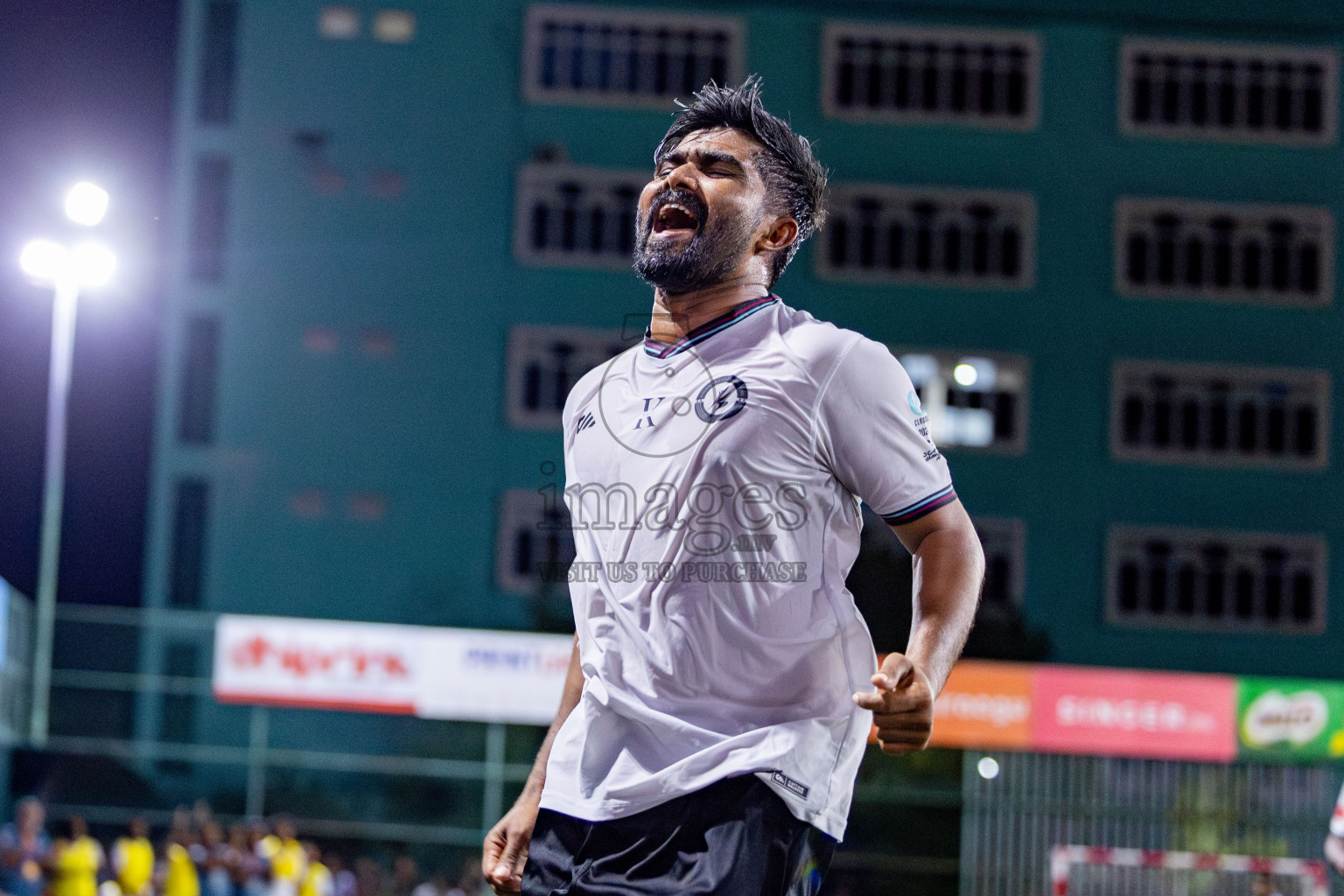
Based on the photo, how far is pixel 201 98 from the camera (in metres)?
31.5

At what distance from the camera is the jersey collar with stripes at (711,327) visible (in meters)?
3.24

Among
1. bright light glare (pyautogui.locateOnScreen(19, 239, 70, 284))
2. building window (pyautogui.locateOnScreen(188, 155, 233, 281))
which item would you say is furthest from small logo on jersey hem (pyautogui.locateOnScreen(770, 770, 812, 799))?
building window (pyautogui.locateOnScreen(188, 155, 233, 281))

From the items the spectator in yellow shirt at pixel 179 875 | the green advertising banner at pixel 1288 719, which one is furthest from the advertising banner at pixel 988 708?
the spectator in yellow shirt at pixel 179 875

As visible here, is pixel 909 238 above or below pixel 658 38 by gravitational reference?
below

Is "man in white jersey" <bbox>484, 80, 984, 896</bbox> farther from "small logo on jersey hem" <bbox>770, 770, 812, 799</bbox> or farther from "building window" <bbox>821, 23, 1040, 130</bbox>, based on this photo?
"building window" <bbox>821, 23, 1040, 130</bbox>

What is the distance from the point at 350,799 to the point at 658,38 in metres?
15.5

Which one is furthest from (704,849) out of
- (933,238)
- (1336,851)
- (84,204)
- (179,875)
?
(933,238)

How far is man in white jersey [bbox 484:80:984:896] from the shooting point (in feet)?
9.48

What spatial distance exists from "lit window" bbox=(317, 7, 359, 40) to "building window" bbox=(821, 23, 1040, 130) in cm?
928

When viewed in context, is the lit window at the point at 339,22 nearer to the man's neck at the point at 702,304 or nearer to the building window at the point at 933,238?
the building window at the point at 933,238

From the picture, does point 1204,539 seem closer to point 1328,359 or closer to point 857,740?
point 1328,359

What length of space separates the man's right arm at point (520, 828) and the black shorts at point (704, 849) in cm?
30

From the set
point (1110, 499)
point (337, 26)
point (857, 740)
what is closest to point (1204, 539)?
point (1110, 499)

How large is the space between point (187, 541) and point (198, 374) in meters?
3.21
